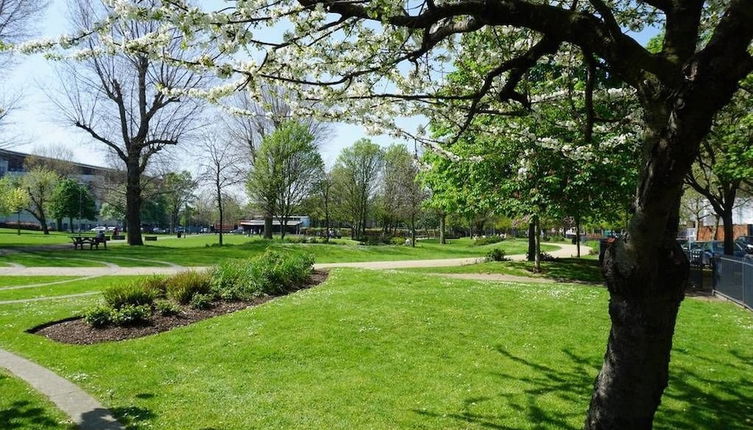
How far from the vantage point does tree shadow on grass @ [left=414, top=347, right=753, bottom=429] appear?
5504mm

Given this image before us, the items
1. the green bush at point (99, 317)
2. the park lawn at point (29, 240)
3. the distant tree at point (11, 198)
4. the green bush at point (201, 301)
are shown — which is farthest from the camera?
the distant tree at point (11, 198)

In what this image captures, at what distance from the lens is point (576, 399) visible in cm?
609

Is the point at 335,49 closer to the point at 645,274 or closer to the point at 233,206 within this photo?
the point at 645,274

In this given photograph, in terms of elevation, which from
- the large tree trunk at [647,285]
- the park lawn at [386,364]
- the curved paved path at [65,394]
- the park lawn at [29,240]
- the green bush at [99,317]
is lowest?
the curved paved path at [65,394]

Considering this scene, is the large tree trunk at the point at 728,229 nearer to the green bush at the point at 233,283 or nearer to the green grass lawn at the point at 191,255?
the green grass lawn at the point at 191,255

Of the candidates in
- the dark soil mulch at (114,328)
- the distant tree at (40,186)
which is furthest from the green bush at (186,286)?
the distant tree at (40,186)

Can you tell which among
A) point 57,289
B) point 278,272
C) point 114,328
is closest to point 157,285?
point 114,328

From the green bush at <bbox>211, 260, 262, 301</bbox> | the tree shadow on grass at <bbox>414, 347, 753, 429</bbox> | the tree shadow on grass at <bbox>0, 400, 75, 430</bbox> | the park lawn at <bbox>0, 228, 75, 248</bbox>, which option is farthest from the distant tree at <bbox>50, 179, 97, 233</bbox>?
the tree shadow on grass at <bbox>414, 347, 753, 429</bbox>

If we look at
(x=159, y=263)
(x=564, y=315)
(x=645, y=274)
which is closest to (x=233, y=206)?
(x=159, y=263)

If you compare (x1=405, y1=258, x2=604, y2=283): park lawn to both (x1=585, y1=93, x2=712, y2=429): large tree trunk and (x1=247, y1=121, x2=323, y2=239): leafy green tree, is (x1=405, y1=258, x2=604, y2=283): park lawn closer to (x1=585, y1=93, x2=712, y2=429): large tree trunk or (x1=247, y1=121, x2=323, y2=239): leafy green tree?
(x1=585, y1=93, x2=712, y2=429): large tree trunk

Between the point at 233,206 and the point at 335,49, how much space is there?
243 feet

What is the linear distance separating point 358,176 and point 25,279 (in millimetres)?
32941

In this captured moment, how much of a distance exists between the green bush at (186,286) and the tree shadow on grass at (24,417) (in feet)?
17.7

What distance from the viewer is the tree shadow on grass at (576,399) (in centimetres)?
550
